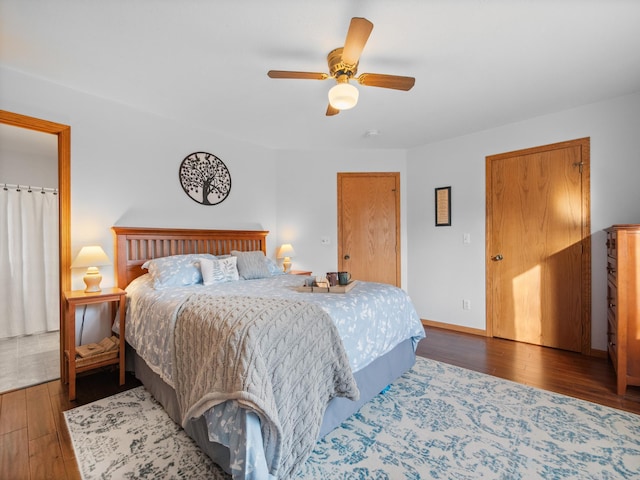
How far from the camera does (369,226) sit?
437cm

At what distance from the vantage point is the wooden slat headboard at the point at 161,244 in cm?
280

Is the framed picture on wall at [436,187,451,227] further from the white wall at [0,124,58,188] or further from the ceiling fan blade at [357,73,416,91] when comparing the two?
the white wall at [0,124,58,188]

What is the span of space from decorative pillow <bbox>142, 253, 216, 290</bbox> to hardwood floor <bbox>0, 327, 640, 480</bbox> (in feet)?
2.87

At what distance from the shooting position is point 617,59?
→ 2205 millimetres

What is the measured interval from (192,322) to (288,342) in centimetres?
61

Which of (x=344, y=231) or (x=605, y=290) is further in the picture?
(x=344, y=231)

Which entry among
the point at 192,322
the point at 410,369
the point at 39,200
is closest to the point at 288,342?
the point at 192,322

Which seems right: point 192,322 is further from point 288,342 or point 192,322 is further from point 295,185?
point 295,185

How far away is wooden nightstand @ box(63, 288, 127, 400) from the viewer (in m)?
2.20

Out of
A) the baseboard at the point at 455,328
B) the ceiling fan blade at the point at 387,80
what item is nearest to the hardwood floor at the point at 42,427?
the ceiling fan blade at the point at 387,80

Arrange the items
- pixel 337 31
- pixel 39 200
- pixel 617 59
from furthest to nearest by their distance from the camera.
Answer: pixel 39 200 < pixel 617 59 < pixel 337 31

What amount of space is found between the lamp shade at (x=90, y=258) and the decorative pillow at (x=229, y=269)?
95 centimetres

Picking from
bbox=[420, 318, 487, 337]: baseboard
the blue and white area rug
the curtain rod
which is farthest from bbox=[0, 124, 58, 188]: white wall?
bbox=[420, 318, 487, 337]: baseboard

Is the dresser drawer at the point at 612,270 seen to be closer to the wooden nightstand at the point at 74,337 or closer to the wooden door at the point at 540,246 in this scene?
the wooden door at the point at 540,246
